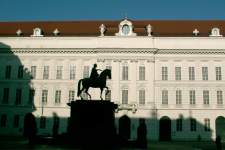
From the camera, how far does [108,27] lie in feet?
136

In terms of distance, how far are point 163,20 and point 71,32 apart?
51.9ft

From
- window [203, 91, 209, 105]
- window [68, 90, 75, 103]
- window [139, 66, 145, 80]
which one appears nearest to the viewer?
window [203, 91, 209, 105]


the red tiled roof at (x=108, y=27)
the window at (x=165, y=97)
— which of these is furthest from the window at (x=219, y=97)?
the red tiled roof at (x=108, y=27)

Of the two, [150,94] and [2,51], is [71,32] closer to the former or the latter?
[2,51]

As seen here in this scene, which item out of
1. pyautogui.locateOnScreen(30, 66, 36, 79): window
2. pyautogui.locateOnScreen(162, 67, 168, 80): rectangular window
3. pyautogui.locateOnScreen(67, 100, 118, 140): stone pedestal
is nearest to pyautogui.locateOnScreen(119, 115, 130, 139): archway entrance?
pyautogui.locateOnScreen(162, 67, 168, 80): rectangular window

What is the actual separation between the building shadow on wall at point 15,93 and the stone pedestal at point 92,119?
21.1 m

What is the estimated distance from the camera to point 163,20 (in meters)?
45.6

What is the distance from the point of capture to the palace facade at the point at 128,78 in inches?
1473

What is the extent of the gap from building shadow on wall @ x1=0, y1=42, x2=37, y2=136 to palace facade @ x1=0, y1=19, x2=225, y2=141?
Answer: 0.14 m

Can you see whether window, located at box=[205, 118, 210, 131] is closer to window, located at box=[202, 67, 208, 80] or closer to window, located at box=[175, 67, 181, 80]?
window, located at box=[202, 67, 208, 80]

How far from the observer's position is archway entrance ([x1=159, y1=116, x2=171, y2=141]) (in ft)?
122

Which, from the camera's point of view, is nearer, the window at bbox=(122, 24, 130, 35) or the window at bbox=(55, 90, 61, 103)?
the window at bbox=(55, 90, 61, 103)

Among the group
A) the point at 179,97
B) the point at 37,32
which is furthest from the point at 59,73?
the point at 179,97

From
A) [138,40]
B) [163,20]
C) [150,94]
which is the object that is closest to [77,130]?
[150,94]
